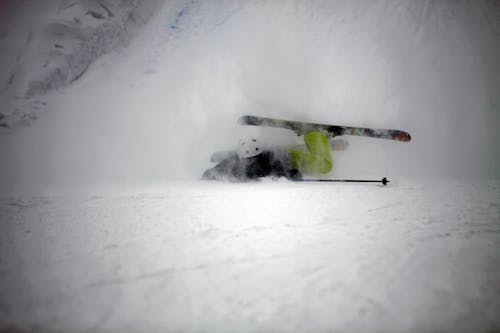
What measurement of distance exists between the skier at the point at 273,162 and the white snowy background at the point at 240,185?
238mm

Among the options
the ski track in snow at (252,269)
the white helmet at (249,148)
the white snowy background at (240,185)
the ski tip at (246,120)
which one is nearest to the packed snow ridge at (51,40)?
the white snowy background at (240,185)

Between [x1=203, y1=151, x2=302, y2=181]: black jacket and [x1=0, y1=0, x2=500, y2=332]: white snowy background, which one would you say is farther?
[x1=203, y1=151, x2=302, y2=181]: black jacket

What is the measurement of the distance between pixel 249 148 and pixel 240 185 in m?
0.43

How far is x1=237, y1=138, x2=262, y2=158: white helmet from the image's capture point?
238 centimetres

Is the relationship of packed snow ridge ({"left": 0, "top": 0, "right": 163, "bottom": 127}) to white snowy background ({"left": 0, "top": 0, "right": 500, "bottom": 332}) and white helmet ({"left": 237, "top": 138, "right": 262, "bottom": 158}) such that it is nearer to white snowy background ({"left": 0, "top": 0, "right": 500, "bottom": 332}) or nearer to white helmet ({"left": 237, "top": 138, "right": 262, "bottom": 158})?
white snowy background ({"left": 0, "top": 0, "right": 500, "bottom": 332})

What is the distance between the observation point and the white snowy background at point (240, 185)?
567 mm

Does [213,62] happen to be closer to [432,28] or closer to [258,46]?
[258,46]

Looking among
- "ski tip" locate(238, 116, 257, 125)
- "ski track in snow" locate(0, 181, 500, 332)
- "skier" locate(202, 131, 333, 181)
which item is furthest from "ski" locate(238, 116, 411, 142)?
"ski track in snow" locate(0, 181, 500, 332)

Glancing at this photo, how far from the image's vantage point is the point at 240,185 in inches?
88.0

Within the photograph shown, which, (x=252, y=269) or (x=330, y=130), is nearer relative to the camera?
(x=252, y=269)

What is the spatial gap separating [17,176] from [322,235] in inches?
125

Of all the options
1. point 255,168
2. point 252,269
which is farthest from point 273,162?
point 252,269

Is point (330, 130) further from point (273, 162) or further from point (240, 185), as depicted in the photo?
point (240, 185)

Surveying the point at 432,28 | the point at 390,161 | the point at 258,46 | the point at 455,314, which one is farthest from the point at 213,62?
the point at 455,314
